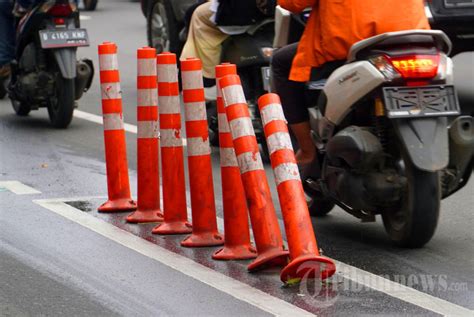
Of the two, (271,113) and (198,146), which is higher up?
(271,113)

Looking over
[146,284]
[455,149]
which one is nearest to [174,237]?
[146,284]

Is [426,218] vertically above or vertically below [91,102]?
above

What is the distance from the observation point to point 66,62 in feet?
39.5

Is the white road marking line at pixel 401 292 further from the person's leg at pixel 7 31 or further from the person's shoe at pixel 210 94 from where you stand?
the person's leg at pixel 7 31

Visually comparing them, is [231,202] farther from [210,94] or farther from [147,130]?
[210,94]

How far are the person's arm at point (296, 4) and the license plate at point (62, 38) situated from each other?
4743mm

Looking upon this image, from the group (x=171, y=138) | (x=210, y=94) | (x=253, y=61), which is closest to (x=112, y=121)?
(x=171, y=138)

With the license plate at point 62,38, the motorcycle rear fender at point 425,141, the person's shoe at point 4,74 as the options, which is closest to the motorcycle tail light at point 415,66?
the motorcycle rear fender at point 425,141

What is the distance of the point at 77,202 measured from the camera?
29.8 feet

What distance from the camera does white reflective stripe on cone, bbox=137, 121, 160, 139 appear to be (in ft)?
27.8

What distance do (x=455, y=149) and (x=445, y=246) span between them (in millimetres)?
570

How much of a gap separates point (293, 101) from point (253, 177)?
1.07 m

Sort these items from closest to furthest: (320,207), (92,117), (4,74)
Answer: (320,207) < (92,117) < (4,74)

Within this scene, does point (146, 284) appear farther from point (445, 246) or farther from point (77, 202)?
point (77, 202)
